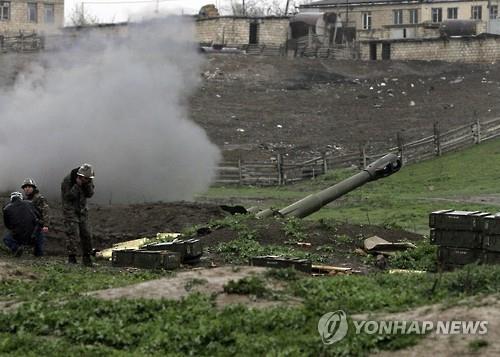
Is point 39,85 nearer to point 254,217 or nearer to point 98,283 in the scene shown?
point 254,217

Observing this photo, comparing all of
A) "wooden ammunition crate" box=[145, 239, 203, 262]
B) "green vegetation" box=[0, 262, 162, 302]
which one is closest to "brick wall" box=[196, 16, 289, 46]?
"wooden ammunition crate" box=[145, 239, 203, 262]

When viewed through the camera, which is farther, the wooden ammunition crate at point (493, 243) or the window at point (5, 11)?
the window at point (5, 11)

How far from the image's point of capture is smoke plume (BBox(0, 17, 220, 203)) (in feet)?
108

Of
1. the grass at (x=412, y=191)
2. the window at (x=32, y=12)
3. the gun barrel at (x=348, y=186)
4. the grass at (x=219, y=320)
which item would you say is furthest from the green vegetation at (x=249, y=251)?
the window at (x=32, y=12)

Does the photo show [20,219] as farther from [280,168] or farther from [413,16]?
[413,16]

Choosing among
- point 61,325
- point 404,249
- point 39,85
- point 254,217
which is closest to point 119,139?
point 39,85

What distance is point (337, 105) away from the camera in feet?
213

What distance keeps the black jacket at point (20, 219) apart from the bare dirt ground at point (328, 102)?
2923 cm

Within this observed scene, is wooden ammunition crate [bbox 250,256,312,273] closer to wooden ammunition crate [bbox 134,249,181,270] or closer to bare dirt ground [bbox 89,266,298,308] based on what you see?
wooden ammunition crate [bbox 134,249,181,270]

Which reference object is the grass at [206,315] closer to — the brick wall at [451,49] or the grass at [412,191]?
the grass at [412,191]

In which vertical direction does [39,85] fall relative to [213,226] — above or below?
above

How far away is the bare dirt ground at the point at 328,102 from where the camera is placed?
5656cm

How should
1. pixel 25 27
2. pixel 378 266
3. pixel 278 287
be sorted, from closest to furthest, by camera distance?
pixel 278 287 → pixel 378 266 → pixel 25 27

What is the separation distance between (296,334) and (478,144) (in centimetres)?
3582
